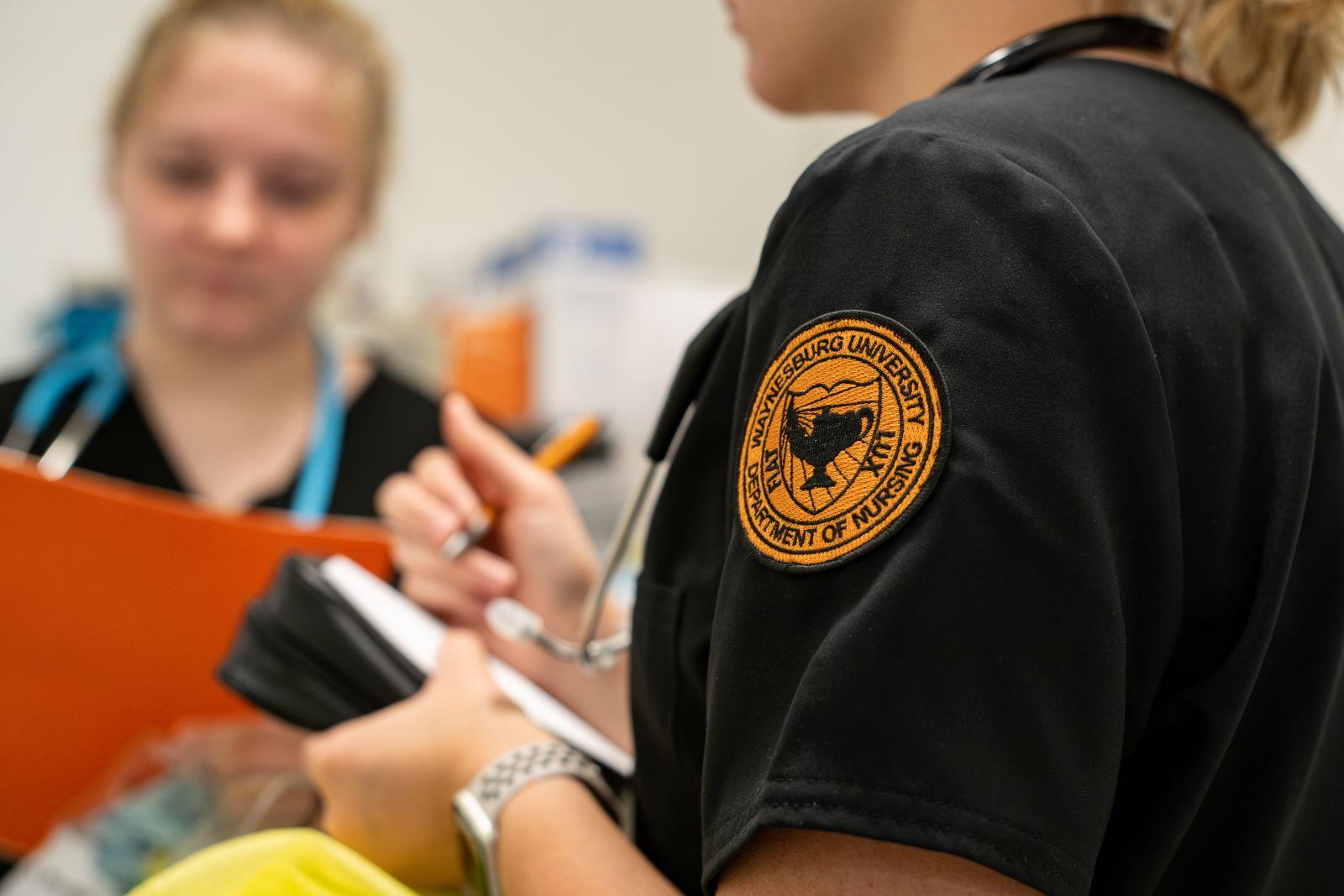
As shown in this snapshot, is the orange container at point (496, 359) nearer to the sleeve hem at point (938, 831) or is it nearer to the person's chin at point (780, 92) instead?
the person's chin at point (780, 92)

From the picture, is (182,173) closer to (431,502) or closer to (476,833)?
(431,502)

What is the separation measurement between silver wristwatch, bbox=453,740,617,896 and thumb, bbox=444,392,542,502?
423 mm

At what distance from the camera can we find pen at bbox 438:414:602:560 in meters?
0.90

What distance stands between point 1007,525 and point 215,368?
1328 millimetres

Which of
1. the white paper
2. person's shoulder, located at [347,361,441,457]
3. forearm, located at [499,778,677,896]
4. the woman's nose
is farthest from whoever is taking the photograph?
person's shoulder, located at [347,361,441,457]

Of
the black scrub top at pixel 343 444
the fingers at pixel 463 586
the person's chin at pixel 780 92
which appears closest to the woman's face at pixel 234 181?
the black scrub top at pixel 343 444

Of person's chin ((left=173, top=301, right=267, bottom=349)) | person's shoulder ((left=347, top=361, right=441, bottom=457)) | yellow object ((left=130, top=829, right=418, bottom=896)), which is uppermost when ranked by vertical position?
person's chin ((left=173, top=301, right=267, bottom=349))

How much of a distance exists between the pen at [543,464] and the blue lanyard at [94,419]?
49 centimetres

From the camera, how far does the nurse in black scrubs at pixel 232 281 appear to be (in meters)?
1.34

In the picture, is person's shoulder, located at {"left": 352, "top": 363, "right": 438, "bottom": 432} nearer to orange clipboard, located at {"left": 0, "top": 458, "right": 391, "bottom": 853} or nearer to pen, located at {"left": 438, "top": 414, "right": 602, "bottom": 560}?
orange clipboard, located at {"left": 0, "top": 458, "right": 391, "bottom": 853}

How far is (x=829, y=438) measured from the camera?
1.13 ft

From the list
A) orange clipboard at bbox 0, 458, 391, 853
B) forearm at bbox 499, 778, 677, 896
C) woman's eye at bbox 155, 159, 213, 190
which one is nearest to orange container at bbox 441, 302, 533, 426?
woman's eye at bbox 155, 159, 213, 190

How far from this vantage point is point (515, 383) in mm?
2156

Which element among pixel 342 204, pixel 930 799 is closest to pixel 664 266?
pixel 342 204
